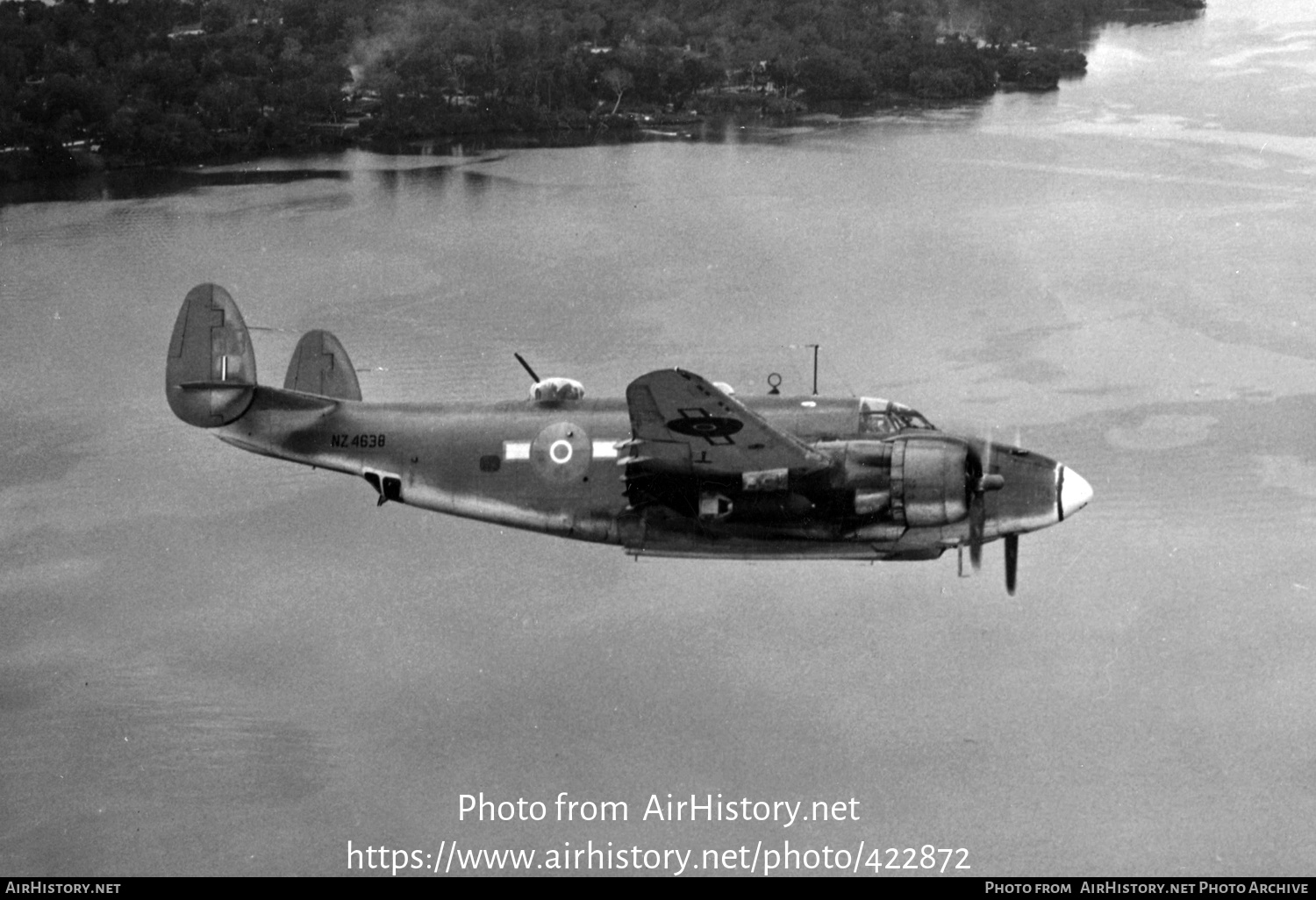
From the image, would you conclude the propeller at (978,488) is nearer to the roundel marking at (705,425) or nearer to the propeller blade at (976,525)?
the propeller blade at (976,525)

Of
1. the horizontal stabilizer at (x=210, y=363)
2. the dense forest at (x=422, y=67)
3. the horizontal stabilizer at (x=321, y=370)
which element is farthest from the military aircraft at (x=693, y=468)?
the dense forest at (x=422, y=67)

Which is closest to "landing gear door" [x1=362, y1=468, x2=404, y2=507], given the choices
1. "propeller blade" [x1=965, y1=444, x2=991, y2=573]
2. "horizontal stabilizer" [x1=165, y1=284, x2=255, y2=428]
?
"horizontal stabilizer" [x1=165, y1=284, x2=255, y2=428]

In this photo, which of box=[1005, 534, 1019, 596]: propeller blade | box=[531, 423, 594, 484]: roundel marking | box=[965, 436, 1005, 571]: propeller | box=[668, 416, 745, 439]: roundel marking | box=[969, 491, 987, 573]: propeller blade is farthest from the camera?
box=[531, 423, 594, 484]: roundel marking

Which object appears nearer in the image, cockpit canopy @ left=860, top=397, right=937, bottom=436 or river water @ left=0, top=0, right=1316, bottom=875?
cockpit canopy @ left=860, top=397, right=937, bottom=436

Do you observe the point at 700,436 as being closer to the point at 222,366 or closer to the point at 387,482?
the point at 387,482

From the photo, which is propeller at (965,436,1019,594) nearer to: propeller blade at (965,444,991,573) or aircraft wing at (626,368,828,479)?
propeller blade at (965,444,991,573)

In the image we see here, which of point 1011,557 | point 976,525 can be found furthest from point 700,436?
point 1011,557

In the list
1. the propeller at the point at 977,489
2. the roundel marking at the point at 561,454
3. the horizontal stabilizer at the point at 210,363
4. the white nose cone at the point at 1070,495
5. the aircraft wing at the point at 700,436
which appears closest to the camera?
the aircraft wing at the point at 700,436
